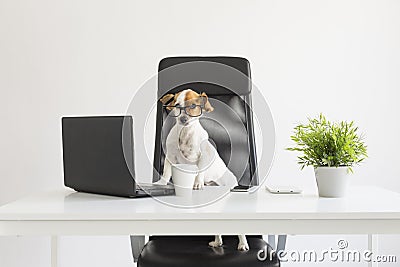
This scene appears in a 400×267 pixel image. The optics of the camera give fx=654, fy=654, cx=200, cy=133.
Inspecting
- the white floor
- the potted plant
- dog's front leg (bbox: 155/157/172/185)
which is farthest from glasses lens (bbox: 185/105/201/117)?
the white floor

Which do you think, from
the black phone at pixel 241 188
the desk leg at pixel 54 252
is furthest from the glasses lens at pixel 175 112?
the desk leg at pixel 54 252

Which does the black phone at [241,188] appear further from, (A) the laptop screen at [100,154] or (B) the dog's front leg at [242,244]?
(A) the laptop screen at [100,154]

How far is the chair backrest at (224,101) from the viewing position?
2277mm

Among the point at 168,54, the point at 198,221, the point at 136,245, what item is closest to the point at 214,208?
the point at 198,221

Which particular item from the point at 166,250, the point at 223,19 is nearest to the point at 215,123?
the point at 166,250

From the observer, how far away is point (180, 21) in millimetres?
3076

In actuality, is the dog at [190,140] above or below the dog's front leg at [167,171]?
above

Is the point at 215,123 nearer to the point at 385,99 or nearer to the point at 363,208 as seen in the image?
the point at 363,208

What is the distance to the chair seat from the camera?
1.86 m

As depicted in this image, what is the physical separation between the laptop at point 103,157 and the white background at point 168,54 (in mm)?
1168

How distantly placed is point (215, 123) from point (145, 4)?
1068mm

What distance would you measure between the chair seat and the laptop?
0.23 meters

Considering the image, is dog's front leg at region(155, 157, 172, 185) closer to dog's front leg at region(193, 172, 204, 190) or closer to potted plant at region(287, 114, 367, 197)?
dog's front leg at region(193, 172, 204, 190)

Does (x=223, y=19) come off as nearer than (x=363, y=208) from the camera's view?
No
